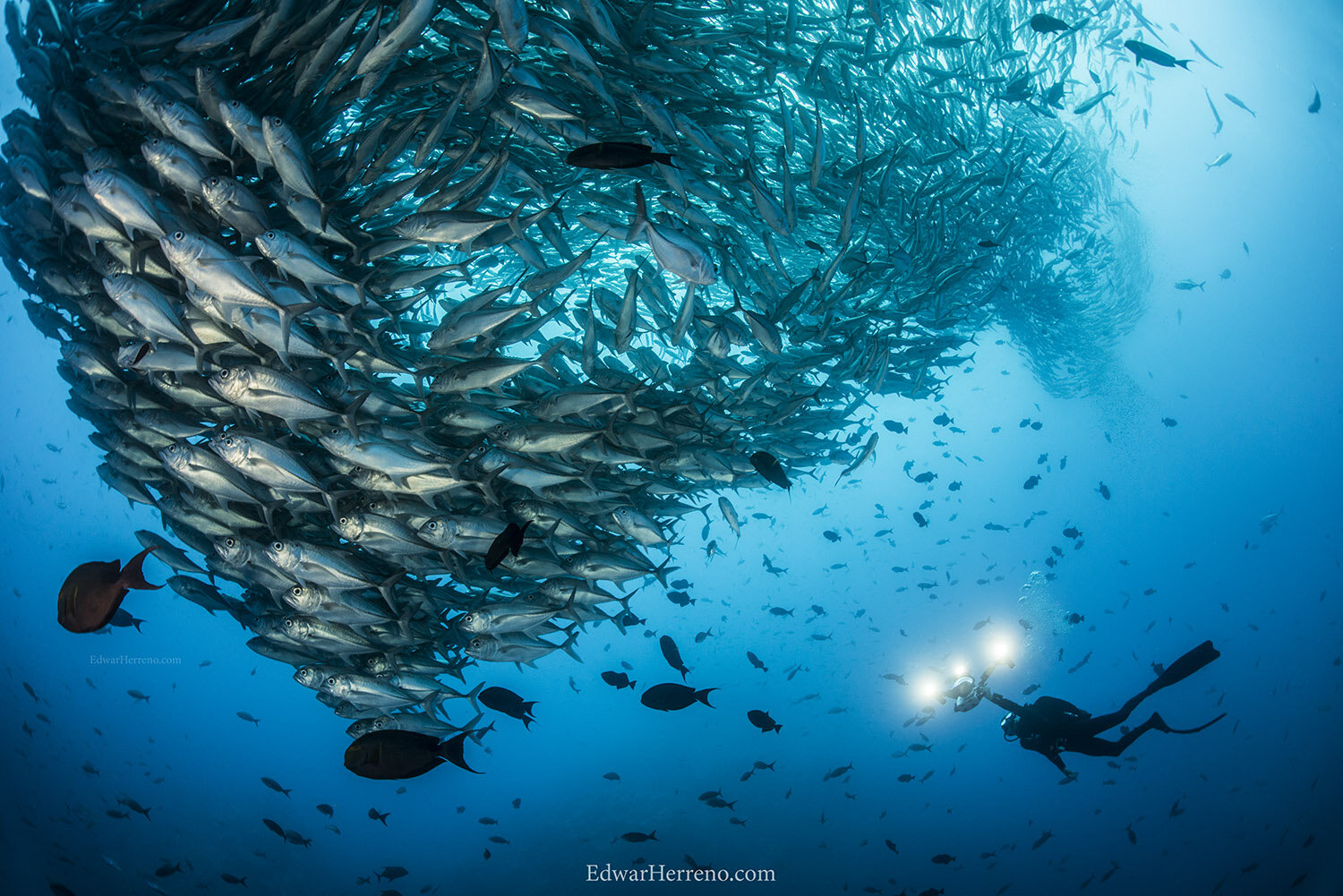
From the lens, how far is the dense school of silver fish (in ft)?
9.98

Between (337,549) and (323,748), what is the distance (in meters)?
36.5

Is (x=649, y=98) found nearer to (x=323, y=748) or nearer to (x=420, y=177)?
(x=420, y=177)

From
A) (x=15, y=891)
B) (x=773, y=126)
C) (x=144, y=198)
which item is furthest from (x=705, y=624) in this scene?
(x=144, y=198)

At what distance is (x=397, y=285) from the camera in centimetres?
355

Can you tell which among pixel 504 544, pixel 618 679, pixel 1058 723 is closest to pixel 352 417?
pixel 504 544

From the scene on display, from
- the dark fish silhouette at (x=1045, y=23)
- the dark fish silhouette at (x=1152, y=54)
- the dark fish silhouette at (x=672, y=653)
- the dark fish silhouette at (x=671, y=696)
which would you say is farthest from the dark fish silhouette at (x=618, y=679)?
the dark fish silhouette at (x=1152, y=54)

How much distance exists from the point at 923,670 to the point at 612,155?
20.6 m

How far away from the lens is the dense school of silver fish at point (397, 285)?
9.98 feet

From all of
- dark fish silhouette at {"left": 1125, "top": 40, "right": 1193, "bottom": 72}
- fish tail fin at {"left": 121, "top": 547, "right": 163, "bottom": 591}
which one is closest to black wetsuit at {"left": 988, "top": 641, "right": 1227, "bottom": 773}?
dark fish silhouette at {"left": 1125, "top": 40, "right": 1193, "bottom": 72}

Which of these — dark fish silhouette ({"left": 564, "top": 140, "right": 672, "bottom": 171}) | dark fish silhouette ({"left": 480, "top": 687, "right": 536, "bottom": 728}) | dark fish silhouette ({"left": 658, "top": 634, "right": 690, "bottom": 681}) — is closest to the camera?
dark fish silhouette ({"left": 564, "top": 140, "right": 672, "bottom": 171})

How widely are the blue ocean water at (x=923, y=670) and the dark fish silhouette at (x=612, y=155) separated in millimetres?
8897

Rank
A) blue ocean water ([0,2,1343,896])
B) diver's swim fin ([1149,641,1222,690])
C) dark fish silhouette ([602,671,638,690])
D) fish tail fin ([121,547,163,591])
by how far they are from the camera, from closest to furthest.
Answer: fish tail fin ([121,547,163,591]), dark fish silhouette ([602,671,638,690]), diver's swim fin ([1149,641,1222,690]), blue ocean water ([0,2,1343,896])

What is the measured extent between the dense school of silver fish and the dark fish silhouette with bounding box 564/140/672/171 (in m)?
0.09

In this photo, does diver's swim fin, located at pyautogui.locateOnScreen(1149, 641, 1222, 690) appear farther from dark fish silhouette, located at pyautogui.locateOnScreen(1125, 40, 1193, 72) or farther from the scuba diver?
dark fish silhouette, located at pyautogui.locateOnScreen(1125, 40, 1193, 72)
